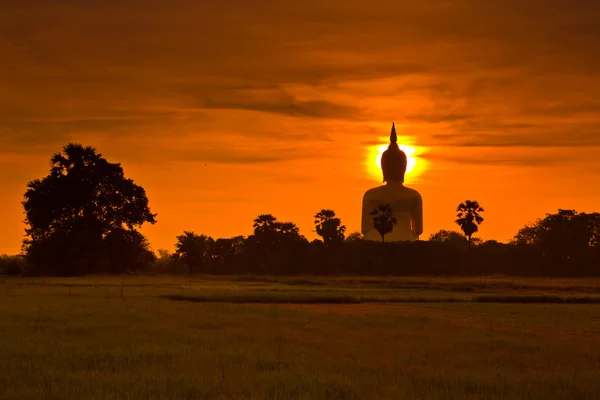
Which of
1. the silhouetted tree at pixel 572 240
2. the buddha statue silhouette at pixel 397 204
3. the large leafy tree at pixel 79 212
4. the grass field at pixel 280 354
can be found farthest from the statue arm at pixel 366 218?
the grass field at pixel 280 354

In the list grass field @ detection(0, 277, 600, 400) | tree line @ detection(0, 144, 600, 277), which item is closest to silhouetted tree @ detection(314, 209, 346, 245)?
tree line @ detection(0, 144, 600, 277)

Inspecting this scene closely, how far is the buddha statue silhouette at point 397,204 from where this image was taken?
441 feet

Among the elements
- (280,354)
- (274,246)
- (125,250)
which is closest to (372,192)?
(274,246)

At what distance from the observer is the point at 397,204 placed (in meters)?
136

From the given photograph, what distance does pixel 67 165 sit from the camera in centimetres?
8325

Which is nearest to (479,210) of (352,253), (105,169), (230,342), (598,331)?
(352,253)

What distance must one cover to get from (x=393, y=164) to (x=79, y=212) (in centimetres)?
7223

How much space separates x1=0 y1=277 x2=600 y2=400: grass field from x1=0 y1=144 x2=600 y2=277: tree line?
42734 millimetres

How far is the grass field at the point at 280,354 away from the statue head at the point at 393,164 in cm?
10296

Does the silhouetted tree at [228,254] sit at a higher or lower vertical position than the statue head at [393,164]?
lower

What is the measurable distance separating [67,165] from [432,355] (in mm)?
68101

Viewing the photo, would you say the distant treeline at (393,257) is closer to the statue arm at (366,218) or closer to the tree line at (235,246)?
the tree line at (235,246)

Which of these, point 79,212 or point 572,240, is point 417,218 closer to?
point 572,240

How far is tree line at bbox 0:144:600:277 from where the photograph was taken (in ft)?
262
